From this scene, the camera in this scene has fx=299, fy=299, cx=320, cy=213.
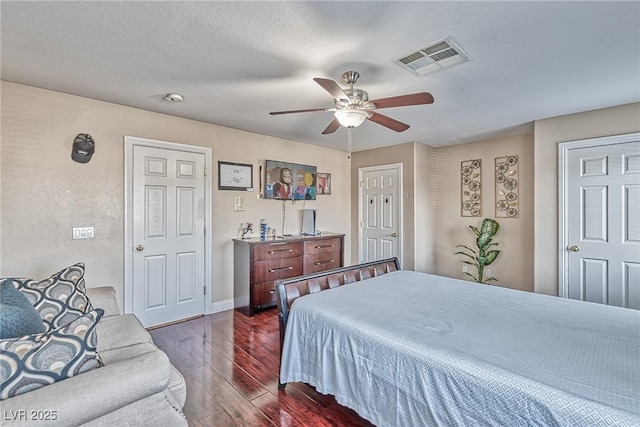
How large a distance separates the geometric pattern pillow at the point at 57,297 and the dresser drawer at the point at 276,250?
6.19 feet

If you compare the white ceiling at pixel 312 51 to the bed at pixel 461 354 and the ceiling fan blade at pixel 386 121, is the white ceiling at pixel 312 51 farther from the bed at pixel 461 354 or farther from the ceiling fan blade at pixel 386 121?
the bed at pixel 461 354

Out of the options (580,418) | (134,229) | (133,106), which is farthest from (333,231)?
(580,418)

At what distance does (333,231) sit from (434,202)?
71.5 inches

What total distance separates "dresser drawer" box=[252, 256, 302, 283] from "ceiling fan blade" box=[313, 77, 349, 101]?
7.91 ft

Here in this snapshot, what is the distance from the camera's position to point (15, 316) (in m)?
1.28

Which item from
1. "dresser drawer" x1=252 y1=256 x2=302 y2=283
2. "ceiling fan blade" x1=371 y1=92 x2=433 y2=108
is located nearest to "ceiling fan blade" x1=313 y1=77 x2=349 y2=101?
"ceiling fan blade" x1=371 y1=92 x2=433 y2=108

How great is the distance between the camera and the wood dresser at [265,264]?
12.3 ft

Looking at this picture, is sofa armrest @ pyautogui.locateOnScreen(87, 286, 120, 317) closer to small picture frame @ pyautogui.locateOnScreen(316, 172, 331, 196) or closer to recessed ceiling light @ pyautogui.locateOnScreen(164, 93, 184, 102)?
recessed ceiling light @ pyautogui.locateOnScreen(164, 93, 184, 102)

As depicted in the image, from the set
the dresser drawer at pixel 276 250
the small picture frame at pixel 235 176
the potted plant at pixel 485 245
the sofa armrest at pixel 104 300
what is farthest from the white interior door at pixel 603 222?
the sofa armrest at pixel 104 300

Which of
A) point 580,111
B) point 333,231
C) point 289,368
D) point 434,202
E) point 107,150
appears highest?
point 580,111

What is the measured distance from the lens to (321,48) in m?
2.01

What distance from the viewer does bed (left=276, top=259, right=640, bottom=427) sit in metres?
1.16

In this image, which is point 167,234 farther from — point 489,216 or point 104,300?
point 489,216

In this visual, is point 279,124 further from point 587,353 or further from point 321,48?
point 587,353
